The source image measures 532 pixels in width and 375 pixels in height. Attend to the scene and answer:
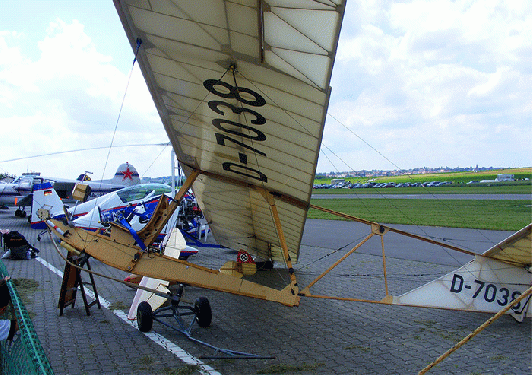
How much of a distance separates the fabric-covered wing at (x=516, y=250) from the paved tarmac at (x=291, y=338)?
1083mm

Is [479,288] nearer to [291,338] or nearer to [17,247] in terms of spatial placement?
[291,338]

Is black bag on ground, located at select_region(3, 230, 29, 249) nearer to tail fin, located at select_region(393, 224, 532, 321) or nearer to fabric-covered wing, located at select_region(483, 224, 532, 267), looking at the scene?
tail fin, located at select_region(393, 224, 532, 321)

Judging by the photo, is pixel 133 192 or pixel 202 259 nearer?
pixel 202 259

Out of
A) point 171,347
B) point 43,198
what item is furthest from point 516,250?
point 43,198

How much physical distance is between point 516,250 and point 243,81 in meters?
4.70

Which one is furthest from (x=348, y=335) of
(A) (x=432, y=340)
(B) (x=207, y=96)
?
(B) (x=207, y=96)

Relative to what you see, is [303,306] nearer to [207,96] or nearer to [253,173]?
[253,173]

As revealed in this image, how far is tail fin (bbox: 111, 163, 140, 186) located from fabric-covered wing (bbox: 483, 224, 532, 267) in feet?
118

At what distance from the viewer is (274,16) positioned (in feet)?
10.9

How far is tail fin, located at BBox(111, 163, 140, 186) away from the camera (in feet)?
126

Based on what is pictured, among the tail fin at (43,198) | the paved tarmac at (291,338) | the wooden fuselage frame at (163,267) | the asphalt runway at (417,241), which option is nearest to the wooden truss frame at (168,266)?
the wooden fuselage frame at (163,267)

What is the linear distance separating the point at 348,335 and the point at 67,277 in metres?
5.03

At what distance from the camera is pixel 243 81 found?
436cm

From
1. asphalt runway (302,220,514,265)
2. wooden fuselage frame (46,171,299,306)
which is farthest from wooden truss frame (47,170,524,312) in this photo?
asphalt runway (302,220,514,265)
